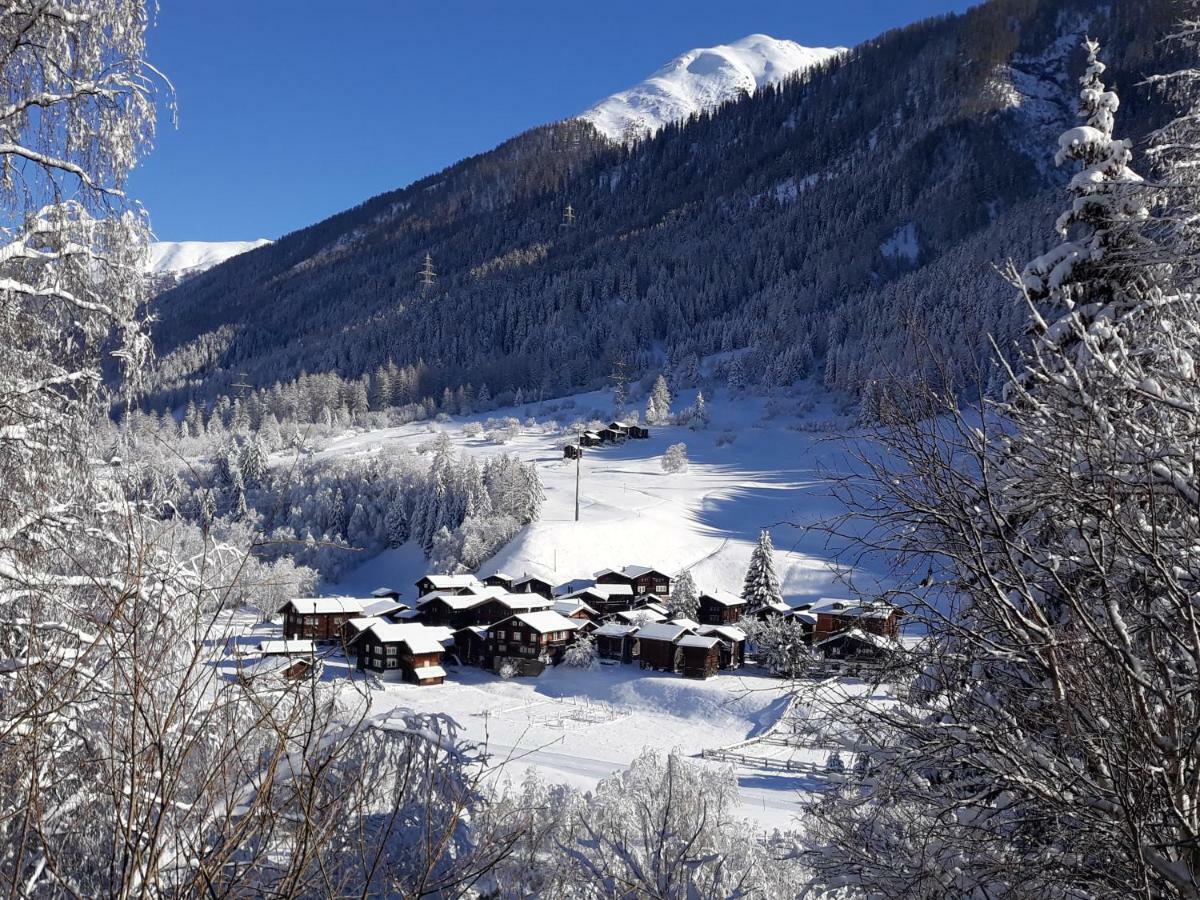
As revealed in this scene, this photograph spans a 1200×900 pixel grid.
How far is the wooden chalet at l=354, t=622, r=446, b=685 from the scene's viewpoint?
3291cm

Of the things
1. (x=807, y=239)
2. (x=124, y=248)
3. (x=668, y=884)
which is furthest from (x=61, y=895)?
(x=807, y=239)

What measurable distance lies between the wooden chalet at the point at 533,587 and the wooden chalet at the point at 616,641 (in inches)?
322

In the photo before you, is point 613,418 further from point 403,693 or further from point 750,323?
point 403,693

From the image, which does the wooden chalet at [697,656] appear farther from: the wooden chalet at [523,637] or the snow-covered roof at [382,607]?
the snow-covered roof at [382,607]

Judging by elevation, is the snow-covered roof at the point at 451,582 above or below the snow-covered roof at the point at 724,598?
below

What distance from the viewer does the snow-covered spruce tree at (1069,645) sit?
7.86 feet

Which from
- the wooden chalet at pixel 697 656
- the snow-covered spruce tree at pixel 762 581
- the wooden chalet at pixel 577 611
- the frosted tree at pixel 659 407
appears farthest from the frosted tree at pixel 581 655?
the frosted tree at pixel 659 407

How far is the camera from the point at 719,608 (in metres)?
42.7

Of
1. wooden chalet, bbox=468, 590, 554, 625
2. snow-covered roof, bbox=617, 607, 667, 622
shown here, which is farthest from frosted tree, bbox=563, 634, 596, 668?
snow-covered roof, bbox=617, 607, 667, 622

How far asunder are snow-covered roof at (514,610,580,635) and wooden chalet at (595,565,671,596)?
868 centimetres

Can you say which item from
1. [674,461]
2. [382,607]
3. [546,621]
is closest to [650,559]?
[546,621]

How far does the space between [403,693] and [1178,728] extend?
3090 centimetres

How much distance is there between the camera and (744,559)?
5128cm

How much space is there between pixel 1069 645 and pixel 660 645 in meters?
33.9
